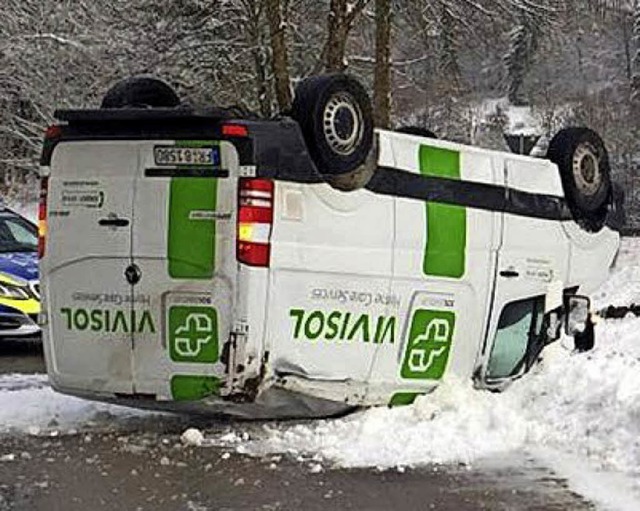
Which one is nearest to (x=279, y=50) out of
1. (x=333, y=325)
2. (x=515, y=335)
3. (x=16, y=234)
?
(x=16, y=234)

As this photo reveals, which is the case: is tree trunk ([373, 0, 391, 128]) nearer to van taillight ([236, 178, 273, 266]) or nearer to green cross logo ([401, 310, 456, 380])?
green cross logo ([401, 310, 456, 380])

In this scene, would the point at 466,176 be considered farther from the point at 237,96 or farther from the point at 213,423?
the point at 237,96

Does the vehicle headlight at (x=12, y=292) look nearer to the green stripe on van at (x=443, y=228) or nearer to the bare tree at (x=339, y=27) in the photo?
the green stripe on van at (x=443, y=228)

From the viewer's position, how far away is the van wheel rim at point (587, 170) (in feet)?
30.9

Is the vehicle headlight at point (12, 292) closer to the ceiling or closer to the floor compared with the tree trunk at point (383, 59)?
closer to the floor

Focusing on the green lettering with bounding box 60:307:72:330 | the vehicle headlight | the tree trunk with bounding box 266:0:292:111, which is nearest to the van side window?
the green lettering with bounding box 60:307:72:330

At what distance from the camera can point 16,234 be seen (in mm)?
15133

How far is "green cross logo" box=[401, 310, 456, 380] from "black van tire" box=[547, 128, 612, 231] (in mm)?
1612

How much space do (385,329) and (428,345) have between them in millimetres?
457

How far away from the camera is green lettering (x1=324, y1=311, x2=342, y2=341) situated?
7797 millimetres

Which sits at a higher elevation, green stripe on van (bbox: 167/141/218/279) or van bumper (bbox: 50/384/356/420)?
green stripe on van (bbox: 167/141/218/279)

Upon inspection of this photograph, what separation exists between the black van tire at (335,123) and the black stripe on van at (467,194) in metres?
0.19

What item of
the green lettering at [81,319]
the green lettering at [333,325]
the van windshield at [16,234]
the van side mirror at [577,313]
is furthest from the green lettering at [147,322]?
the van windshield at [16,234]

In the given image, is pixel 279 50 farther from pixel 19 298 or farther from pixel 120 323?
pixel 120 323
